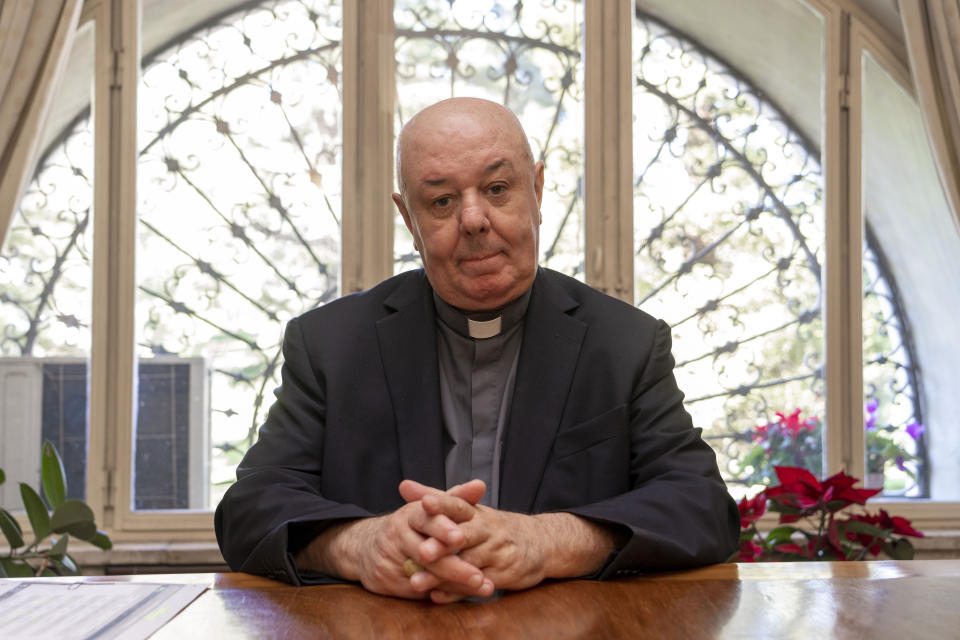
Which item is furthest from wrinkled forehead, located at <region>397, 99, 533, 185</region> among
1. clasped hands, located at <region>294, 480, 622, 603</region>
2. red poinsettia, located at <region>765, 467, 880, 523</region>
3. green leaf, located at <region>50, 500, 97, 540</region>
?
green leaf, located at <region>50, 500, 97, 540</region>

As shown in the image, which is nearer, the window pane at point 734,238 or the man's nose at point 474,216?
the man's nose at point 474,216

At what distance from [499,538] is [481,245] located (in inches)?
23.8

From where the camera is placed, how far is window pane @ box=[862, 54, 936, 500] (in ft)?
11.3

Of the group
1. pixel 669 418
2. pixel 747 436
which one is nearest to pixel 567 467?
pixel 669 418

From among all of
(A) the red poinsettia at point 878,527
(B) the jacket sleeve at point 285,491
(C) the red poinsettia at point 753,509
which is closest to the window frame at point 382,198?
(A) the red poinsettia at point 878,527

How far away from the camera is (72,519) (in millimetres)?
2459

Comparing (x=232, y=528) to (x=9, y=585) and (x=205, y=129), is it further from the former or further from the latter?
(x=205, y=129)

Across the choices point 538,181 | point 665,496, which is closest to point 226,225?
point 538,181

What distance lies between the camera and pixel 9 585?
113cm

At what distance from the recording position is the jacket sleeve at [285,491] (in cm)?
124

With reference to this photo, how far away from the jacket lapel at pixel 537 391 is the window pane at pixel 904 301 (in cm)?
214

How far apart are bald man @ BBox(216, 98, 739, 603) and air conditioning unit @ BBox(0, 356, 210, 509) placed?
1.73m

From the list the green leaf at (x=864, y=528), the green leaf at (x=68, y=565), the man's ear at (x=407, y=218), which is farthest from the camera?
the green leaf at (x=68, y=565)

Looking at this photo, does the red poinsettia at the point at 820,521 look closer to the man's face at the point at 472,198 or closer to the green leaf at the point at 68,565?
the man's face at the point at 472,198
